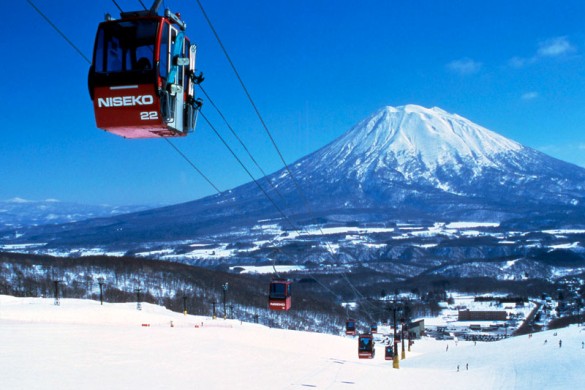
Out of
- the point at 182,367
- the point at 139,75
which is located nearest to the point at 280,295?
the point at 182,367

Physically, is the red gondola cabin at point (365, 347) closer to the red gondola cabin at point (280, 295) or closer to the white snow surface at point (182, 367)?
the white snow surface at point (182, 367)

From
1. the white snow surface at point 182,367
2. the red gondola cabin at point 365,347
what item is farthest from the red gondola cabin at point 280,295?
the red gondola cabin at point 365,347

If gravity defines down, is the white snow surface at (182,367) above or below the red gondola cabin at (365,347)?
above

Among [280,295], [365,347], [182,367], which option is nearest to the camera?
[182,367]

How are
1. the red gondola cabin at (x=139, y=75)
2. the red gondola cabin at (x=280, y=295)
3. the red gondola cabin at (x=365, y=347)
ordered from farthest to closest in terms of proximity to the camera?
the red gondola cabin at (x=365, y=347), the red gondola cabin at (x=280, y=295), the red gondola cabin at (x=139, y=75)

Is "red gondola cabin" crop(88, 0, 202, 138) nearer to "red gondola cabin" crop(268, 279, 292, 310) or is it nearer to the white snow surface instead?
the white snow surface

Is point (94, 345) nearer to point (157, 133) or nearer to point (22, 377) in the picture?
point (22, 377)

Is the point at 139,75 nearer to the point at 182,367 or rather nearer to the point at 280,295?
the point at 182,367
